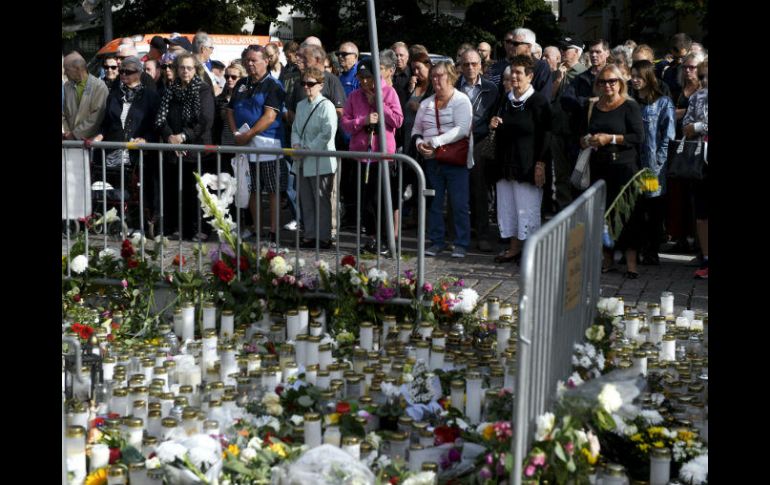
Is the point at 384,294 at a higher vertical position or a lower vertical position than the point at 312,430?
higher

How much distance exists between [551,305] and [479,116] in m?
5.75

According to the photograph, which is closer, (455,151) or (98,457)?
(98,457)

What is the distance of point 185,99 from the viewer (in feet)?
37.2

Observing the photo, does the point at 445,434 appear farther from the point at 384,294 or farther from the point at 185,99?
the point at 185,99

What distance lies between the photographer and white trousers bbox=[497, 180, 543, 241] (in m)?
10.2

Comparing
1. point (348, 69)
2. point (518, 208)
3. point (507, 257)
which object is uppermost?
point (348, 69)

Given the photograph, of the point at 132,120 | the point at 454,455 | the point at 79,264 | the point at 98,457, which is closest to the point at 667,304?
the point at 454,455

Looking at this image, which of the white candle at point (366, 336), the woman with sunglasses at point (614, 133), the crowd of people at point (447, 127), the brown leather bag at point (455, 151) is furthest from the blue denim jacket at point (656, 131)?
the white candle at point (366, 336)

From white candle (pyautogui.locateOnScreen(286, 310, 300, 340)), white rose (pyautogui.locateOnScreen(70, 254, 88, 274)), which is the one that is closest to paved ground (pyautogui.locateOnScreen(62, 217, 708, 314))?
white rose (pyautogui.locateOnScreen(70, 254, 88, 274))

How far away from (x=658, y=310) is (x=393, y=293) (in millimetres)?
1837

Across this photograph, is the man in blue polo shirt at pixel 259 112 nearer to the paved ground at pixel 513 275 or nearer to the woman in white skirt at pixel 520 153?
the paved ground at pixel 513 275

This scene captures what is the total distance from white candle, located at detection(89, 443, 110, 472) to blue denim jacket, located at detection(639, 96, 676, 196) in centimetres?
598
